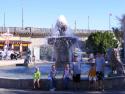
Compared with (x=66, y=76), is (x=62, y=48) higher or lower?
higher

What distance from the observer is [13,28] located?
354ft

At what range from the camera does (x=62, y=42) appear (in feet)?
93.3

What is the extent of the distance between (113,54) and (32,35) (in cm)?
8352

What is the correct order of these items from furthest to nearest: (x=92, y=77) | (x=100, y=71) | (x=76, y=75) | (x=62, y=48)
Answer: (x=62, y=48) → (x=100, y=71) → (x=76, y=75) → (x=92, y=77)

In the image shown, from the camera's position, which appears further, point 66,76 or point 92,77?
point 66,76

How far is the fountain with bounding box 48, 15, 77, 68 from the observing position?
2798 centimetres

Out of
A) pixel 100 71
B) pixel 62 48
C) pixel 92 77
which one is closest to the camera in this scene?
pixel 92 77

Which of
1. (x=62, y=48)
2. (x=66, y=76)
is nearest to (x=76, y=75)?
(x=66, y=76)

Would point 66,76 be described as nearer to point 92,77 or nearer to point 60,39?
point 92,77

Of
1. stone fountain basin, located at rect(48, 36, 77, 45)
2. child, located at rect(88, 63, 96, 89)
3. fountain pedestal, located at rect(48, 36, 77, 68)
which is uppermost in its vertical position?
stone fountain basin, located at rect(48, 36, 77, 45)

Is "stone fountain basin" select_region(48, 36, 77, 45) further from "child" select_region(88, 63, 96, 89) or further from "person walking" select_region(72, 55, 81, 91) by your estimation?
"child" select_region(88, 63, 96, 89)

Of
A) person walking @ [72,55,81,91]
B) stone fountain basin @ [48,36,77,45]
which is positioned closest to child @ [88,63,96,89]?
person walking @ [72,55,81,91]

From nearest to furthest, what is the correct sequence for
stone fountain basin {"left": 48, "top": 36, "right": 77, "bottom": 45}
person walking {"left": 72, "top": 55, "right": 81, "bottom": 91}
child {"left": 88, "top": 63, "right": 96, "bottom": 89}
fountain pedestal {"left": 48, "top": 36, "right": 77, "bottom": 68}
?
child {"left": 88, "top": 63, "right": 96, "bottom": 89}
person walking {"left": 72, "top": 55, "right": 81, "bottom": 91}
fountain pedestal {"left": 48, "top": 36, "right": 77, "bottom": 68}
stone fountain basin {"left": 48, "top": 36, "right": 77, "bottom": 45}

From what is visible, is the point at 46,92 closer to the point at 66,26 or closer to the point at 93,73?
the point at 93,73
